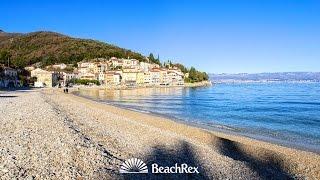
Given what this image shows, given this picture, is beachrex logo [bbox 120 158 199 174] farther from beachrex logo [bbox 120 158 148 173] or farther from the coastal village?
the coastal village

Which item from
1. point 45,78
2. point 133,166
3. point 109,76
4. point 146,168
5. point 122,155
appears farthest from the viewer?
point 109,76

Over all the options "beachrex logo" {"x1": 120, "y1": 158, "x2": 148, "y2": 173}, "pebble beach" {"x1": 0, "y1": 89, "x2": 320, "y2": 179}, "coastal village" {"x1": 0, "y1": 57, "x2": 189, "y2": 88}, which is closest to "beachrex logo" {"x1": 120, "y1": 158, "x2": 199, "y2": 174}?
"beachrex logo" {"x1": 120, "y1": 158, "x2": 148, "y2": 173}

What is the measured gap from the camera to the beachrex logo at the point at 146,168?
10492mm

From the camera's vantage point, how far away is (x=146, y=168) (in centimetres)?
1092

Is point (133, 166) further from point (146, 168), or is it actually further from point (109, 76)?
point (109, 76)

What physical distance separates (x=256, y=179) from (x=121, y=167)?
12.5 feet

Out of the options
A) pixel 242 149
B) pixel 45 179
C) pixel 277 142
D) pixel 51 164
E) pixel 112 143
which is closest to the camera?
pixel 45 179

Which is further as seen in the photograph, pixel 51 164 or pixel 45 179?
pixel 51 164

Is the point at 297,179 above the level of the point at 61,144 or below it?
below

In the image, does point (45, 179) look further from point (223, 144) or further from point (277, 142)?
point (277, 142)

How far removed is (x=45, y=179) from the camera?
8.92 metres

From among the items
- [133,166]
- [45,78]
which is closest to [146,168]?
[133,166]

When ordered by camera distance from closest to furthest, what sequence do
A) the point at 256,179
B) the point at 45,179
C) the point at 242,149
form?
the point at 45,179, the point at 256,179, the point at 242,149

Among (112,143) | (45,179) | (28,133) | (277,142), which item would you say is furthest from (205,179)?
(277,142)
